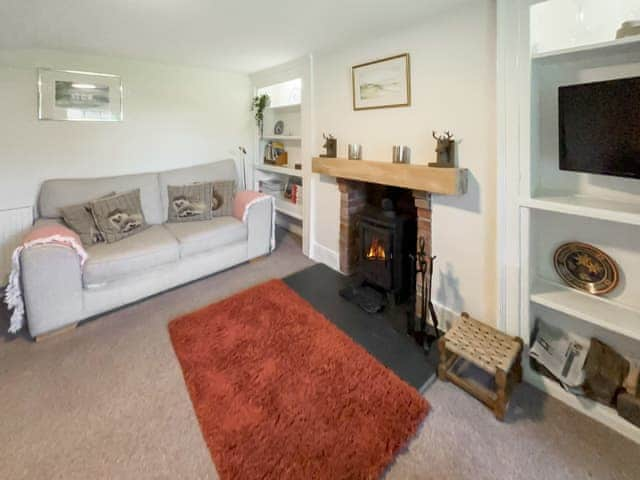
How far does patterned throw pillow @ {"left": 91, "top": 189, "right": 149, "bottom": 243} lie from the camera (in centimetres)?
261

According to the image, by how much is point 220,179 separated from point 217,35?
152cm

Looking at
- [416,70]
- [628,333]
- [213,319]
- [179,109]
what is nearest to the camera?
[628,333]

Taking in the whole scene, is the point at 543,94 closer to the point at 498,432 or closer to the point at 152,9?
the point at 498,432

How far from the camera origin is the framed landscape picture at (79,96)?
278 centimetres

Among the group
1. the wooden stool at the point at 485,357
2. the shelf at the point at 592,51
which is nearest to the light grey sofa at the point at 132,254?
the wooden stool at the point at 485,357

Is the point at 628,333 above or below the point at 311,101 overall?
below

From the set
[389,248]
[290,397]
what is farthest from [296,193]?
[290,397]

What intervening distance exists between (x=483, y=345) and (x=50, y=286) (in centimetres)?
265

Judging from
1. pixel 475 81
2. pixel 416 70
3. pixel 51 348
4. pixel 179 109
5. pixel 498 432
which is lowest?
pixel 498 432

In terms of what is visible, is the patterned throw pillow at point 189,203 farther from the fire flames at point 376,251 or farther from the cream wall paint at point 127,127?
the fire flames at point 376,251

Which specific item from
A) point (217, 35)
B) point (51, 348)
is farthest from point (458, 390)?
point (217, 35)

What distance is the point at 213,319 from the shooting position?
7.70 feet

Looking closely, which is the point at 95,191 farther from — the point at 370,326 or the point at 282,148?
the point at 370,326

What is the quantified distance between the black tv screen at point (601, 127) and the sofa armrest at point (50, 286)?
2.94 metres
